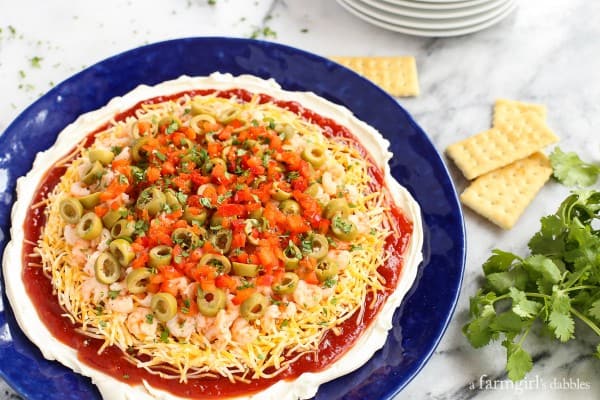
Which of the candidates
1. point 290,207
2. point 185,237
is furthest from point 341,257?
point 185,237

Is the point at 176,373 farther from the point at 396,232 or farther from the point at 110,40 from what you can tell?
the point at 110,40

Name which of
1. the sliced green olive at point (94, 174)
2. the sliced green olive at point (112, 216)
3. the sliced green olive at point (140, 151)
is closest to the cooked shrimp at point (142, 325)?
the sliced green olive at point (112, 216)

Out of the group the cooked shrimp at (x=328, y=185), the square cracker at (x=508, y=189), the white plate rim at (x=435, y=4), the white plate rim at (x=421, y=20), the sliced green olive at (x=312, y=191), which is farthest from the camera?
the white plate rim at (x=421, y=20)

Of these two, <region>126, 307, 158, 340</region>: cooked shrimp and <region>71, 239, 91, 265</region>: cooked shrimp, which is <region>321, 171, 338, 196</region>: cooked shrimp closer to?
<region>126, 307, 158, 340</region>: cooked shrimp

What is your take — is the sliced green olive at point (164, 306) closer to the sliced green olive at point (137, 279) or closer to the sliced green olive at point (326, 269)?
the sliced green olive at point (137, 279)

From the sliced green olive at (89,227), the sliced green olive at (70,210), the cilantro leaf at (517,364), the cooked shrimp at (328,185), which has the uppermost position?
the sliced green olive at (70,210)

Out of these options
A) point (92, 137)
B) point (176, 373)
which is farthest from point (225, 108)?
point (176, 373)

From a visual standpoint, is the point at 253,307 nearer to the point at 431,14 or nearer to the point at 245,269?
the point at 245,269

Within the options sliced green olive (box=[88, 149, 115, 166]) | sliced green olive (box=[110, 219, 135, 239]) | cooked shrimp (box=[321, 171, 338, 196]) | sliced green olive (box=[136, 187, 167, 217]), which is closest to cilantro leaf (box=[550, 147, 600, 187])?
cooked shrimp (box=[321, 171, 338, 196])

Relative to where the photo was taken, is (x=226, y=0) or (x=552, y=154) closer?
(x=552, y=154)
